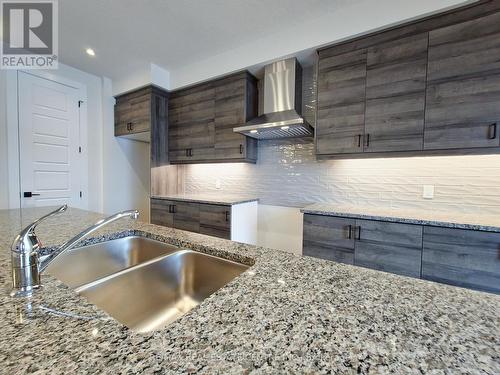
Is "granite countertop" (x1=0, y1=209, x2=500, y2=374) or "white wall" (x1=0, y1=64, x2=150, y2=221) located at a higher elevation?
"white wall" (x1=0, y1=64, x2=150, y2=221)

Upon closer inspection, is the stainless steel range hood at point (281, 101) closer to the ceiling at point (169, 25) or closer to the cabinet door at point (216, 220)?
the ceiling at point (169, 25)

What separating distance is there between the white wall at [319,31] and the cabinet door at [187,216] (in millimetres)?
1685

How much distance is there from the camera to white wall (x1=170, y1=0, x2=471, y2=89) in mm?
1720

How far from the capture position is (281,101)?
242 centimetres

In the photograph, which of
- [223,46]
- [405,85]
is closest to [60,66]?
[223,46]

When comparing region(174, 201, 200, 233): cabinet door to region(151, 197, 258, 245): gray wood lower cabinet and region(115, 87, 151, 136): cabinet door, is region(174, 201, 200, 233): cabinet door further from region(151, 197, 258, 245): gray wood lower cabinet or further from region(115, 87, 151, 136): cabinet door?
region(115, 87, 151, 136): cabinet door

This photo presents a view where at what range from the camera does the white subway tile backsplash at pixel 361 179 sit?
183 centimetres

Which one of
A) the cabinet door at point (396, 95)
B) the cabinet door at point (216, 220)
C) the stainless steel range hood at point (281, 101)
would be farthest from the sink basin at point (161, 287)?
the cabinet door at point (396, 95)

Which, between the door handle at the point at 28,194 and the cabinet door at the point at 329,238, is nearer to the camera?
the cabinet door at the point at 329,238

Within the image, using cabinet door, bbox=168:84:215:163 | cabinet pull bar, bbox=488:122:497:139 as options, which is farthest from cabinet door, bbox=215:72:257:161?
cabinet pull bar, bbox=488:122:497:139

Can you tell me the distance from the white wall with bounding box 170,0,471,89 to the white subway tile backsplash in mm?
974

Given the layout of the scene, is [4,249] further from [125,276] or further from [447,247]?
[447,247]

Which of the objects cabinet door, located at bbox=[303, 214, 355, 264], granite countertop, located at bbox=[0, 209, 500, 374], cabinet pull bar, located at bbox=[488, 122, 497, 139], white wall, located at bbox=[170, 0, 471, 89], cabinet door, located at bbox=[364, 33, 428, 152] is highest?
white wall, located at bbox=[170, 0, 471, 89]

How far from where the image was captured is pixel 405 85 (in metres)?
1.78
